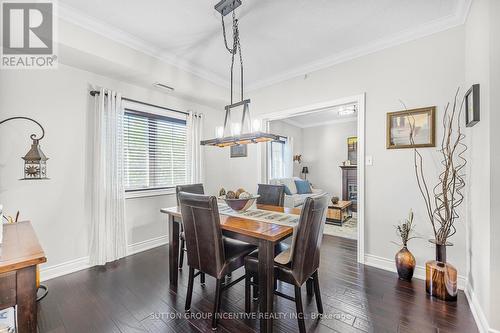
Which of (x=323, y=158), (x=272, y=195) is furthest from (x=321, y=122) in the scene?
(x=272, y=195)

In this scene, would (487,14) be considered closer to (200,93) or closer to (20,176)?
(200,93)

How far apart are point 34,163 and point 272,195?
258 cm

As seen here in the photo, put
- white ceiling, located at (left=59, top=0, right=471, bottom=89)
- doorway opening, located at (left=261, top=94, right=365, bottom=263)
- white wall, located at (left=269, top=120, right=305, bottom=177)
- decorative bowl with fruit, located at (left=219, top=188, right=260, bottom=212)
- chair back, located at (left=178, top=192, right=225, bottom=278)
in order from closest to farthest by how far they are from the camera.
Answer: chair back, located at (left=178, top=192, right=225, bottom=278)
white ceiling, located at (left=59, top=0, right=471, bottom=89)
decorative bowl with fruit, located at (left=219, top=188, right=260, bottom=212)
doorway opening, located at (left=261, top=94, right=365, bottom=263)
white wall, located at (left=269, top=120, right=305, bottom=177)

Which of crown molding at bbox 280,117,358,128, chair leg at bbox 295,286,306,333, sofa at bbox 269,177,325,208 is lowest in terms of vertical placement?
chair leg at bbox 295,286,306,333

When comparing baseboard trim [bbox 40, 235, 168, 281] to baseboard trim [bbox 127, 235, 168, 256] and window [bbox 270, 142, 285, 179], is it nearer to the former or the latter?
baseboard trim [bbox 127, 235, 168, 256]

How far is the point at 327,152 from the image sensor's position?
7180 millimetres

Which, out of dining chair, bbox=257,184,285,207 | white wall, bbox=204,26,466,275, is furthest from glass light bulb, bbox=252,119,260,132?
white wall, bbox=204,26,466,275

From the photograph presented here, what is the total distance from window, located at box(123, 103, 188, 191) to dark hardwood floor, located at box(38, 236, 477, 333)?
1.33 m

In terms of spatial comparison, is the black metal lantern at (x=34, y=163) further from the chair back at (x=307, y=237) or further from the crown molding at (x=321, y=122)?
the crown molding at (x=321, y=122)

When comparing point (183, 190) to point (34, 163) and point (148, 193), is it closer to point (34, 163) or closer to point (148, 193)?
point (148, 193)

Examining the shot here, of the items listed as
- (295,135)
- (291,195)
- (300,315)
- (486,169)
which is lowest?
(300,315)

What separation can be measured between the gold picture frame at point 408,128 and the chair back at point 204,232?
2330mm

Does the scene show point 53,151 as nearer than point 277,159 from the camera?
Yes

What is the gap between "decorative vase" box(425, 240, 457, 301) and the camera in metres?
2.08
